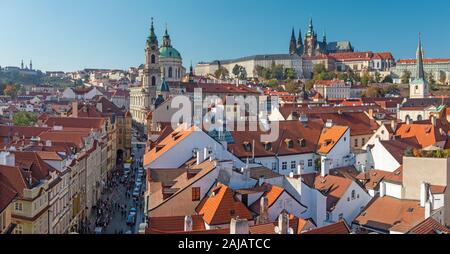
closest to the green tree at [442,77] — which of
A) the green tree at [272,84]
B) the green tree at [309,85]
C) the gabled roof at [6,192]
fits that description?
the green tree at [309,85]

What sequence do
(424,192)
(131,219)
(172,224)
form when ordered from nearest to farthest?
(172,224), (424,192), (131,219)

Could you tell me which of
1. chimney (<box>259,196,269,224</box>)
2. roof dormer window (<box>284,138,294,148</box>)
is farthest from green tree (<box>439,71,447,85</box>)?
chimney (<box>259,196,269,224</box>)

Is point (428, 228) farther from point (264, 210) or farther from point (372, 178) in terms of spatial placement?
point (372, 178)

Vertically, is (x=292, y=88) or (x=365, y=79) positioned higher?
(x=365, y=79)

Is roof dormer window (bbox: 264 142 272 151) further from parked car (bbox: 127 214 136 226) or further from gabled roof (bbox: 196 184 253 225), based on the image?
gabled roof (bbox: 196 184 253 225)

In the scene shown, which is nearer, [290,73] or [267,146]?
[267,146]

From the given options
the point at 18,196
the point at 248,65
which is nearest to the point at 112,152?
the point at 18,196

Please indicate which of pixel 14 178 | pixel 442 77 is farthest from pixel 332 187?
pixel 442 77
